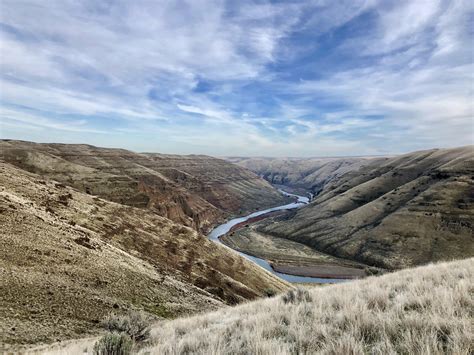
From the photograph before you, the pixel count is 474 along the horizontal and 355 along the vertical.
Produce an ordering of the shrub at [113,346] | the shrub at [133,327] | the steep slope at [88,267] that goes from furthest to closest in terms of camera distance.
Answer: the steep slope at [88,267] < the shrub at [133,327] < the shrub at [113,346]

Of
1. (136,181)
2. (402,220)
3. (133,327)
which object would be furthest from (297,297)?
(402,220)

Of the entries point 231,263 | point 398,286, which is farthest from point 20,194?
point 398,286

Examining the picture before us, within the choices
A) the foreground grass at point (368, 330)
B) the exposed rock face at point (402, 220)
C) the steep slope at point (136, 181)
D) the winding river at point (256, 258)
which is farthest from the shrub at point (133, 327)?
the exposed rock face at point (402, 220)

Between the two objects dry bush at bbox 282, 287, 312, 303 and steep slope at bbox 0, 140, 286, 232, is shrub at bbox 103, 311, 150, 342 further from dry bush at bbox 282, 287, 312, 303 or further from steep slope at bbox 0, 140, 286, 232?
steep slope at bbox 0, 140, 286, 232

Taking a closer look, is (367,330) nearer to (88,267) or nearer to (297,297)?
(297,297)

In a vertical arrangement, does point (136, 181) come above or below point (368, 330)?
below

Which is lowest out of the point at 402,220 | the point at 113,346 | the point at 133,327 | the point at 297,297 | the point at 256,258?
the point at 256,258

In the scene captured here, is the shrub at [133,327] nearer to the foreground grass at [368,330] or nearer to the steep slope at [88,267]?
the steep slope at [88,267]
